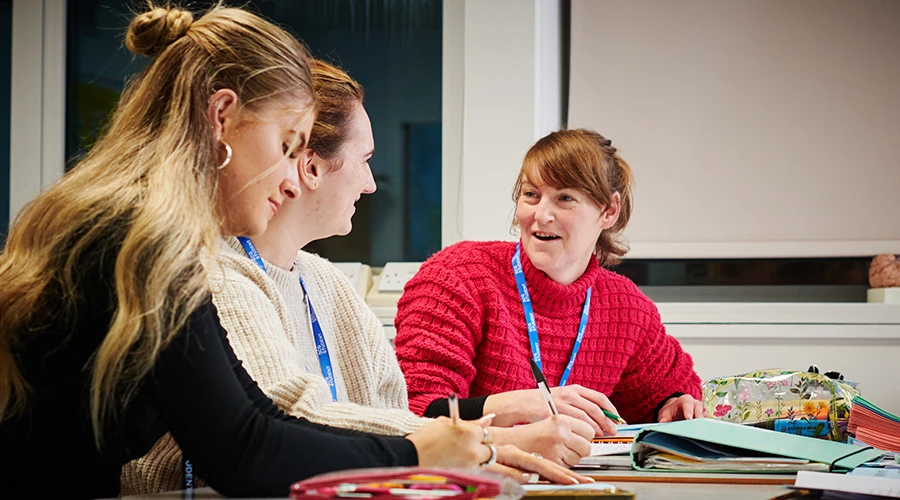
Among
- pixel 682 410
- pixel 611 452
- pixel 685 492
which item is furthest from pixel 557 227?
pixel 685 492

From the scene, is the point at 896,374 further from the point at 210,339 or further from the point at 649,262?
the point at 210,339

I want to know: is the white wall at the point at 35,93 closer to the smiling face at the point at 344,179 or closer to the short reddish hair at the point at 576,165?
the short reddish hair at the point at 576,165

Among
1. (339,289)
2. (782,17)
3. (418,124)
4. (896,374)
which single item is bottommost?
(896,374)

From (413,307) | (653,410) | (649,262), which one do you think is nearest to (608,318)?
(653,410)

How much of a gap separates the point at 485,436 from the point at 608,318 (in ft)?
3.96

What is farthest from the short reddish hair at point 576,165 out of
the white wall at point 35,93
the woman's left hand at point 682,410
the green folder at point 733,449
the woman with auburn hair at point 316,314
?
the white wall at point 35,93

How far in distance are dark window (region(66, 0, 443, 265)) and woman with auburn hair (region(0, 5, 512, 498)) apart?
2.33 meters

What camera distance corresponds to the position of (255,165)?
1.23m

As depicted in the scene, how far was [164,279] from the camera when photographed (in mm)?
1036

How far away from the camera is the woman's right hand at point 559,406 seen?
166 cm

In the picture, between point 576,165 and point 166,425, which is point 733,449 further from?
point 576,165

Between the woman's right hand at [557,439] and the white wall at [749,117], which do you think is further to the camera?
the white wall at [749,117]

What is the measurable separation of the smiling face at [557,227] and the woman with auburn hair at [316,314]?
21.8 inches

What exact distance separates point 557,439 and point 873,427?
0.68 metres
